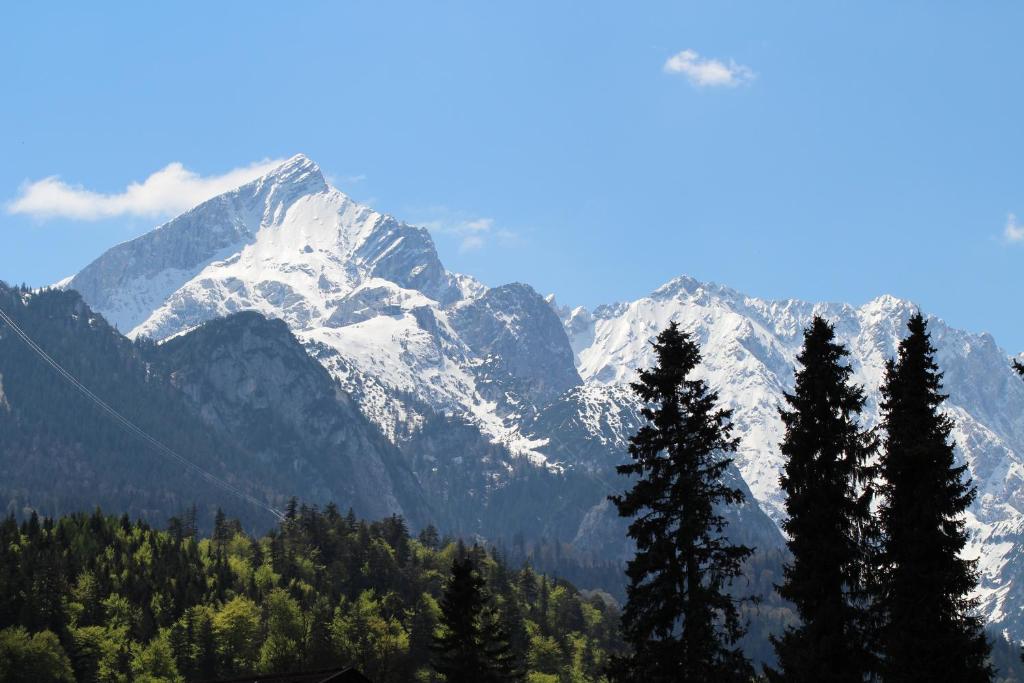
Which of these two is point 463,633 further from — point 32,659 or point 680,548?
point 32,659

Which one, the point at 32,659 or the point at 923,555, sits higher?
the point at 923,555

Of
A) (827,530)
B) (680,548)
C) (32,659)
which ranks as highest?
(827,530)

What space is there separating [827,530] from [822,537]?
341 mm

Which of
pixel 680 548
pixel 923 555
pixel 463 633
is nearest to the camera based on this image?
pixel 923 555

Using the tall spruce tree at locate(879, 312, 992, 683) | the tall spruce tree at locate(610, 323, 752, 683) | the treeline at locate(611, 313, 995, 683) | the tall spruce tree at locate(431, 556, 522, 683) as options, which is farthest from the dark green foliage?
the tall spruce tree at locate(879, 312, 992, 683)

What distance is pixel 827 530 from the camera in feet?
163

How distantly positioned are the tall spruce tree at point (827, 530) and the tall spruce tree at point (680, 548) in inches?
80.7

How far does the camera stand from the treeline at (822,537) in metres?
48.6

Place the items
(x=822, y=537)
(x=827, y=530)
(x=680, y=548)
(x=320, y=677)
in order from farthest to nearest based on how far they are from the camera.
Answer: (x=320, y=677) → (x=680, y=548) → (x=827, y=530) → (x=822, y=537)

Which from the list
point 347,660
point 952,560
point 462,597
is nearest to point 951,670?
point 952,560

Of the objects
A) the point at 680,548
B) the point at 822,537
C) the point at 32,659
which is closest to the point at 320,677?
the point at 680,548

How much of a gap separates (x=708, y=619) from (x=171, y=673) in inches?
5411

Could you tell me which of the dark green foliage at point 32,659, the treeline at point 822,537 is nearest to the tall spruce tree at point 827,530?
the treeline at point 822,537

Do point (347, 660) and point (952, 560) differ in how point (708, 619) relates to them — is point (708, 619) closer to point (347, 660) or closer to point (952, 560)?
point (952, 560)
